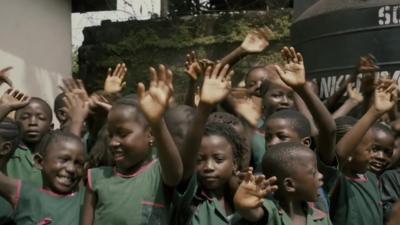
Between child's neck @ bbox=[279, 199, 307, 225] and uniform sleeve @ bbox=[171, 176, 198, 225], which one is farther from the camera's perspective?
child's neck @ bbox=[279, 199, 307, 225]

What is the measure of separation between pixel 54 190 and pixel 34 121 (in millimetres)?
985

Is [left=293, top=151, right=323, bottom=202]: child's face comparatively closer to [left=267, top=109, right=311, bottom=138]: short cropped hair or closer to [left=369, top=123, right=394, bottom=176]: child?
[left=267, top=109, right=311, bottom=138]: short cropped hair

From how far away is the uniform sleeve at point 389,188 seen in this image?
14.1ft

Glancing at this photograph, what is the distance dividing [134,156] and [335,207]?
123cm

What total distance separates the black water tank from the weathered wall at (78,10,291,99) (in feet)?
11.6

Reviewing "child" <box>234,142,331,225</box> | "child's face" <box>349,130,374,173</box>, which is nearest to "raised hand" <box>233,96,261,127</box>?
"child's face" <box>349,130,374,173</box>

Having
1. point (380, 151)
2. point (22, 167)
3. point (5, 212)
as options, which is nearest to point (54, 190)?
point (5, 212)

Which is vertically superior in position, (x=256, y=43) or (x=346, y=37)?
(x=256, y=43)

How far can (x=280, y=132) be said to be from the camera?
12.7 ft

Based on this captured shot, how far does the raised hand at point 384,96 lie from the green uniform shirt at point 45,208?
1.60m

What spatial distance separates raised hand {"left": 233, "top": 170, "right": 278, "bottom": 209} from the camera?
113 inches

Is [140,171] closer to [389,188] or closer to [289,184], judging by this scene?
[289,184]

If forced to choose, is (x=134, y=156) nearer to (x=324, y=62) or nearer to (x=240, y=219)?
(x=240, y=219)

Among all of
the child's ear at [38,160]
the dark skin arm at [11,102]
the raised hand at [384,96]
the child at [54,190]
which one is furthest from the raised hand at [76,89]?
the raised hand at [384,96]
